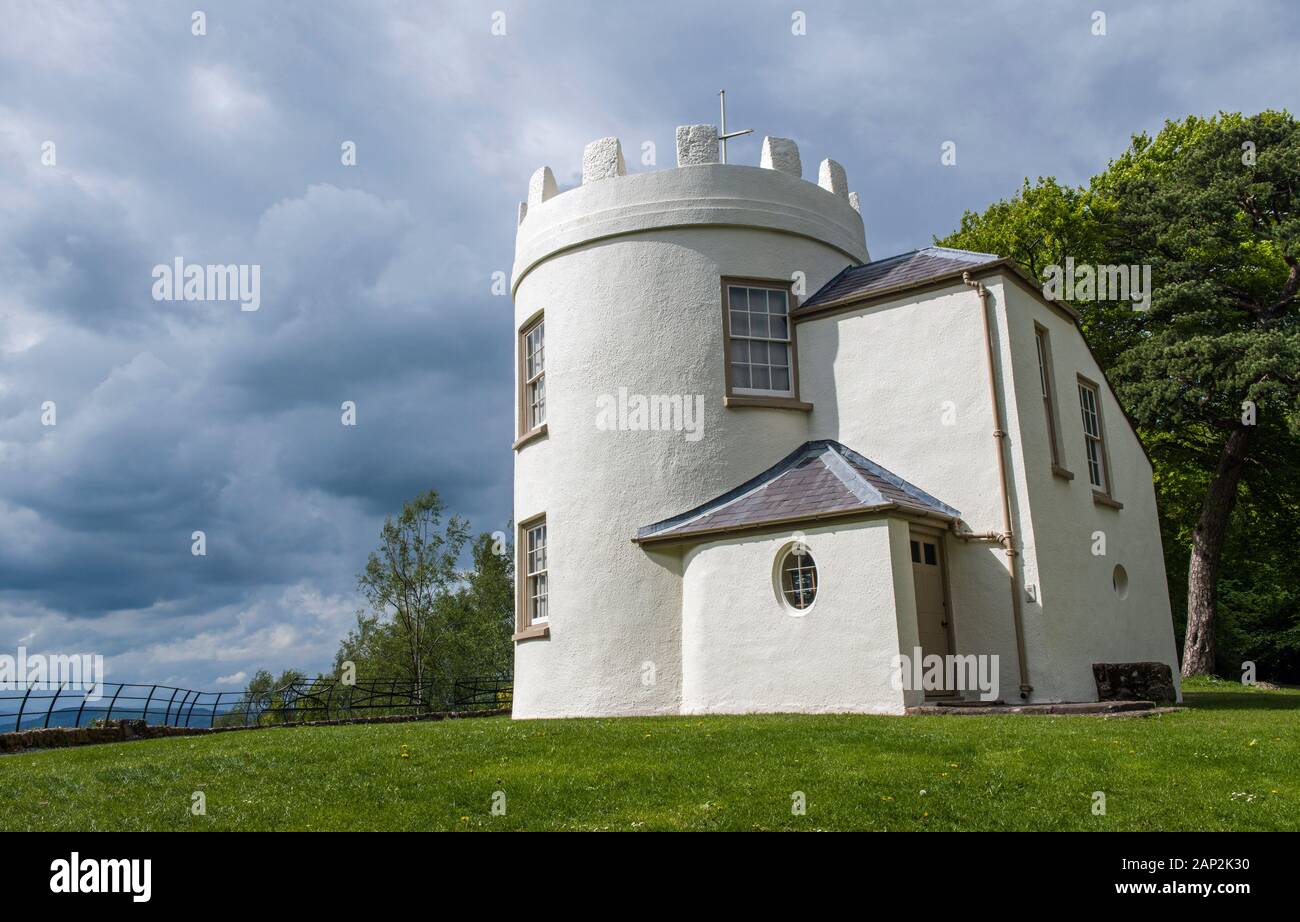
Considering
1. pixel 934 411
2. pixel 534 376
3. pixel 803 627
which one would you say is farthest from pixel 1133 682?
pixel 534 376

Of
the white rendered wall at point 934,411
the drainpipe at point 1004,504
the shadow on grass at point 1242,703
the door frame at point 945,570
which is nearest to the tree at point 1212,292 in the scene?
the shadow on grass at point 1242,703

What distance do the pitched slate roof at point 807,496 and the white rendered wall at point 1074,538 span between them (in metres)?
1.51

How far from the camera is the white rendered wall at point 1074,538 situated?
14953 millimetres

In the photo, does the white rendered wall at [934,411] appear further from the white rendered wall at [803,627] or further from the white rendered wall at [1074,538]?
the white rendered wall at [803,627]

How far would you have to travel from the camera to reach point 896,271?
1766cm

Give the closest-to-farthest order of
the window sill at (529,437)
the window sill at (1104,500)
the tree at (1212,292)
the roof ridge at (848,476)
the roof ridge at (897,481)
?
the roof ridge at (848,476) → the roof ridge at (897,481) → the window sill at (1104,500) → the window sill at (529,437) → the tree at (1212,292)

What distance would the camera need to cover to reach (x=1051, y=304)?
17.4 meters

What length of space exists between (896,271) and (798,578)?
598 centimetres

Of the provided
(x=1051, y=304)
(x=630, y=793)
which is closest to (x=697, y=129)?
(x=1051, y=304)

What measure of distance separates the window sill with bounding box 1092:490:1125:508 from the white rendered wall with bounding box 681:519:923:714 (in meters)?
5.25
